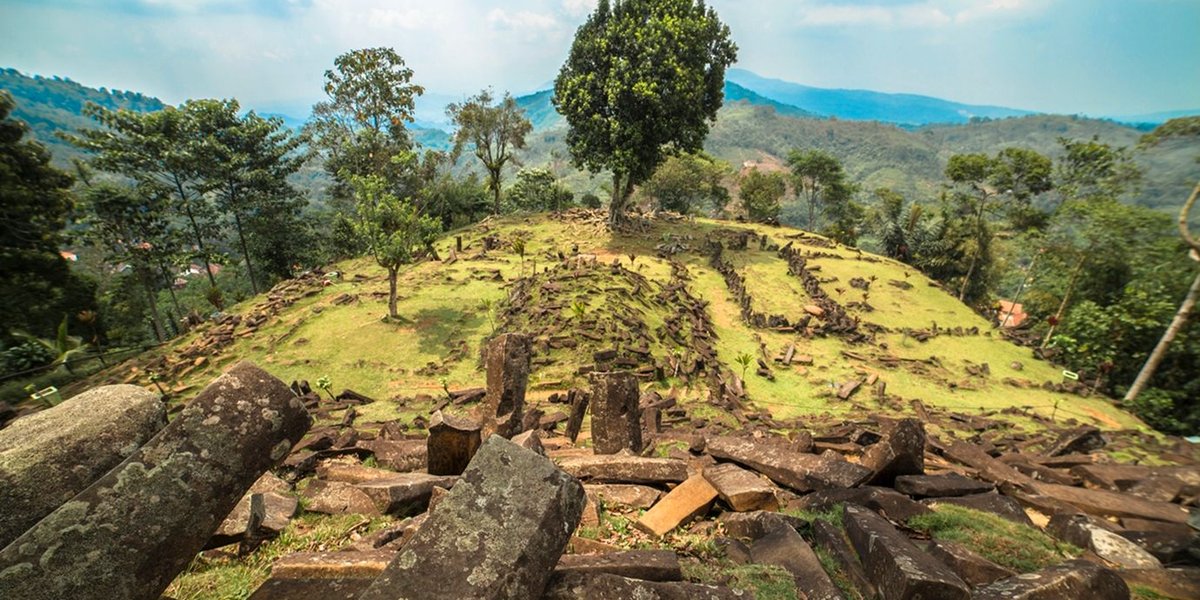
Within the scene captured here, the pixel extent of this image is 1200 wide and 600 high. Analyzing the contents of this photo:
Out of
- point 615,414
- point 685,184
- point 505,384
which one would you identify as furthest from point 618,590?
point 685,184

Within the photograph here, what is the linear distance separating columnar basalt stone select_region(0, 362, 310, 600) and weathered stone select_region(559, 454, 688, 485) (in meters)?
3.51

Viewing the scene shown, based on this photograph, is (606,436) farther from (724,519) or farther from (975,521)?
(975,521)

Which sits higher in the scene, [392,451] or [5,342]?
[392,451]

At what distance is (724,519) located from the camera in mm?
4773

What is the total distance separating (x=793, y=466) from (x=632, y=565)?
359 centimetres

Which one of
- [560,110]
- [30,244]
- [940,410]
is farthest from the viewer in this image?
[560,110]

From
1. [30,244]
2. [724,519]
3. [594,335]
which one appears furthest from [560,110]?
[724,519]

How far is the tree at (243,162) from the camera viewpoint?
25.9m

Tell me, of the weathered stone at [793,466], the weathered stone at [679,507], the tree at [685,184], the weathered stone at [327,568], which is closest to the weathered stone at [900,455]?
the weathered stone at [793,466]

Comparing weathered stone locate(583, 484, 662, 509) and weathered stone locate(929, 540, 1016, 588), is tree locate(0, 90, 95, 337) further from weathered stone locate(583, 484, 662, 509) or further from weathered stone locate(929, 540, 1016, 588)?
weathered stone locate(929, 540, 1016, 588)

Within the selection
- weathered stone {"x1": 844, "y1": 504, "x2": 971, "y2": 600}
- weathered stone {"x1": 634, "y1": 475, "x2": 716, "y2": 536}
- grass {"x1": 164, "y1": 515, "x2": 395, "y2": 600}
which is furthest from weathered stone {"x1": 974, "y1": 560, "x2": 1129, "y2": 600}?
grass {"x1": 164, "y1": 515, "x2": 395, "y2": 600}

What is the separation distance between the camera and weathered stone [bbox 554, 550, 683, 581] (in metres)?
3.07

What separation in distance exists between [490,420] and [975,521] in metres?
6.31

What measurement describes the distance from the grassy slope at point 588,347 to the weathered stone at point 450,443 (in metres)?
6.43
